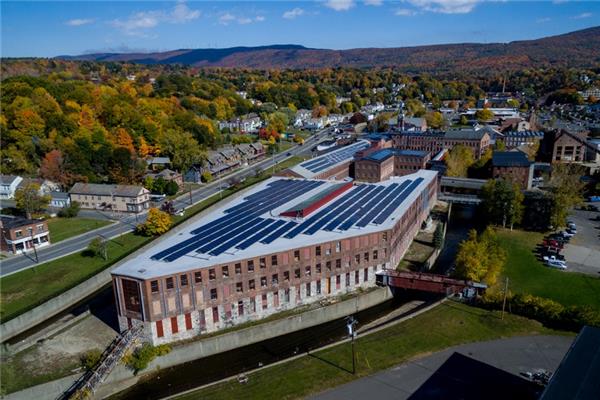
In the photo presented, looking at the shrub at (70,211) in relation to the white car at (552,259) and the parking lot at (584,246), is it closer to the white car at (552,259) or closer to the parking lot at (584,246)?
the white car at (552,259)

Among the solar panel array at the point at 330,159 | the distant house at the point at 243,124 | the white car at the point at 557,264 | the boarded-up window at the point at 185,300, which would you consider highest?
the distant house at the point at 243,124

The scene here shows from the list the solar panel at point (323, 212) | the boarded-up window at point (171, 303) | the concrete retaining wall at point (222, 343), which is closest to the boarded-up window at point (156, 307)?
the boarded-up window at point (171, 303)

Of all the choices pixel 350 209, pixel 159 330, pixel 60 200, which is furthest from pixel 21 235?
pixel 350 209

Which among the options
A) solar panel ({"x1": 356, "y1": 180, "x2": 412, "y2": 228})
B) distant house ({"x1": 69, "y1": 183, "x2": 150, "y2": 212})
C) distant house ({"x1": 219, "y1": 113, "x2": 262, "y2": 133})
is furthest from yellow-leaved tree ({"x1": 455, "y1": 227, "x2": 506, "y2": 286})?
distant house ({"x1": 219, "y1": 113, "x2": 262, "y2": 133})

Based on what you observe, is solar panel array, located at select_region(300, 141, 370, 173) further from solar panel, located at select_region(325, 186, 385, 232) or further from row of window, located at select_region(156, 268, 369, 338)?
row of window, located at select_region(156, 268, 369, 338)

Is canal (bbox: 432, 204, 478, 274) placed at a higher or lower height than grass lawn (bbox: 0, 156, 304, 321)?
lower
